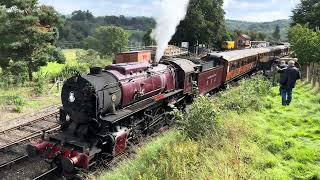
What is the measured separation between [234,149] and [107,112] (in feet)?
14.8

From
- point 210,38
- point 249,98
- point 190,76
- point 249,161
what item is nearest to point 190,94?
point 190,76

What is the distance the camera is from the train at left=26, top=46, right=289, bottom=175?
10.3 meters

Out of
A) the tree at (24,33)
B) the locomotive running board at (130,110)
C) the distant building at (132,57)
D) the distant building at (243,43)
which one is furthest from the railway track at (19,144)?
the distant building at (243,43)

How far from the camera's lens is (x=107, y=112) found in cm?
1120

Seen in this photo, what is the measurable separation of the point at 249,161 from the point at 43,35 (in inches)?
836

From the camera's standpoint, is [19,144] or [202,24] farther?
[202,24]

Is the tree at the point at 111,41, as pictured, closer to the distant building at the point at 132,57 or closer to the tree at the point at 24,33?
the distant building at the point at 132,57

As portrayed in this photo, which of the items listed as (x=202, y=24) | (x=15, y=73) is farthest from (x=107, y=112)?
(x=202, y=24)

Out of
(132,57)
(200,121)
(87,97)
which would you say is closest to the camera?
(200,121)

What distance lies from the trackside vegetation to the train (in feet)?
3.71

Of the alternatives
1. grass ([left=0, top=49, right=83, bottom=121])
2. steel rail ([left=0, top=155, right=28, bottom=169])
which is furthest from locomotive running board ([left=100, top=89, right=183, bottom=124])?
grass ([left=0, top=49, right=83, bottom=121])

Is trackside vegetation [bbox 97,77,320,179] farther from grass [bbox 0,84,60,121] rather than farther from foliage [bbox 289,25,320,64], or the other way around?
foliage [bbox 289,25,320,64]

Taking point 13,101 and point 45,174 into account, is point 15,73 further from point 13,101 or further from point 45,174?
point 45,174

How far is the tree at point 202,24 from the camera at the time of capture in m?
52.6
